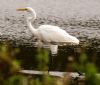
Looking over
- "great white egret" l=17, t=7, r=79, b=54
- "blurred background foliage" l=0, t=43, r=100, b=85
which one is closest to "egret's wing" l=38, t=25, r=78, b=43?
"great white egret" l=17, t=7, r=79, b=54

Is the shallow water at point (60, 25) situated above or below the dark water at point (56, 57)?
below

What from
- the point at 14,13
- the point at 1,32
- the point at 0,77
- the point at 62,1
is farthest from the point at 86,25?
the point at 0,77

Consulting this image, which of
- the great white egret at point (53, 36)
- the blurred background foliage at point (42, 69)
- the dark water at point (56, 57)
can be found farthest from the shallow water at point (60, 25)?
the blurred background foliage at point (42, 69)

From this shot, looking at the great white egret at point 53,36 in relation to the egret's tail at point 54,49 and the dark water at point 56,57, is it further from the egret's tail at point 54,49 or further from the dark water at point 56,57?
the dark water at point 56,57

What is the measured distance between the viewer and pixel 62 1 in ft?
106

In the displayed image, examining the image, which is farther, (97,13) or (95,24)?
(97,13)

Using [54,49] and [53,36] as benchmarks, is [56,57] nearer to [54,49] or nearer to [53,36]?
[54,49]

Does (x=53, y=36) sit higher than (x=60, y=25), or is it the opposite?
(x=53, y=36)

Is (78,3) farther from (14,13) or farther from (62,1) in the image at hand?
(14,13)

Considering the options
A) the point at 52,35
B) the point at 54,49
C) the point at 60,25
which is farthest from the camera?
the point at 60,25

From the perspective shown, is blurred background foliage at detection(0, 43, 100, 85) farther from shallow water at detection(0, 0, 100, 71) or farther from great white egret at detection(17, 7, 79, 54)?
great white egret at detection(17, 7, 79, 54)

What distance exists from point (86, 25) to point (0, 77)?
1698 cm

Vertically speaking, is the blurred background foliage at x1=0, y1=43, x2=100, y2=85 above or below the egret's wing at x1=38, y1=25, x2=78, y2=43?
above

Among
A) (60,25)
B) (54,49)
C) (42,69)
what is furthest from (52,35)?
(42,69)
